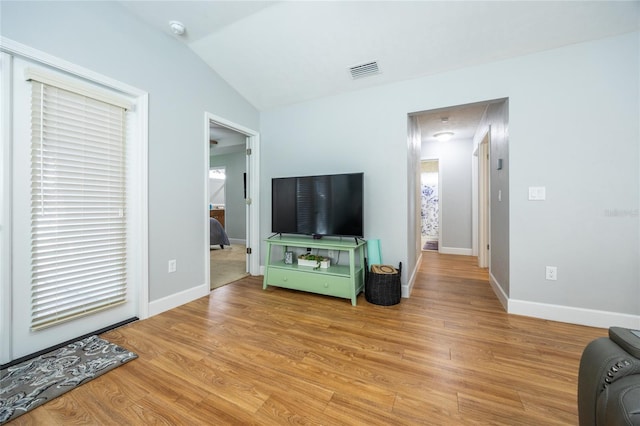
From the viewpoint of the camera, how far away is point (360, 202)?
275 centimetres

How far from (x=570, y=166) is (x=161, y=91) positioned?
3719 millimetres

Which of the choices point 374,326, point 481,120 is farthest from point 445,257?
point 374,326

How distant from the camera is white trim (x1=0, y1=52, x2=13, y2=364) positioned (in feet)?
5.18

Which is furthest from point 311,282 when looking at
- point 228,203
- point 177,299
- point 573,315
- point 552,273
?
point 228,203

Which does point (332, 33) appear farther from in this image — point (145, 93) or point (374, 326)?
point (374, 326)

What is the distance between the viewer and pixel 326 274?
8.88ft

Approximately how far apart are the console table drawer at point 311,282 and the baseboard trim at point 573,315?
1560 millimetres

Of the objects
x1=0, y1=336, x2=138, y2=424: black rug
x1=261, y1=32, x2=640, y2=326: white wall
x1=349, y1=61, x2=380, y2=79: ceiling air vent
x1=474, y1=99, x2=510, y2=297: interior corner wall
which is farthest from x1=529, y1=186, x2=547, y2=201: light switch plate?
x1=0, y1=336, x2=138, y2=424: black rug

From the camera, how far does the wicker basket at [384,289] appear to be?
2.57 meters

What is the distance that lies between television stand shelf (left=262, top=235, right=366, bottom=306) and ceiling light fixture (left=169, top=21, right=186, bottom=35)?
7.42 feet

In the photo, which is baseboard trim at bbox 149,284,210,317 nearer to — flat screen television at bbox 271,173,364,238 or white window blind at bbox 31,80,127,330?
white window blind at bbox 31,80,127,330

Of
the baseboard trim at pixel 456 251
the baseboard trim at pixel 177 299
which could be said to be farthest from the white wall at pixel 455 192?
the baseboard trim at pixel 177 299

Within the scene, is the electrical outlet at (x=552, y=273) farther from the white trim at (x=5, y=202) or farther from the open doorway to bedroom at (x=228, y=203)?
the white trim at (x=5, y=202)

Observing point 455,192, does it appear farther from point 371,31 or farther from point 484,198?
point 371,31
